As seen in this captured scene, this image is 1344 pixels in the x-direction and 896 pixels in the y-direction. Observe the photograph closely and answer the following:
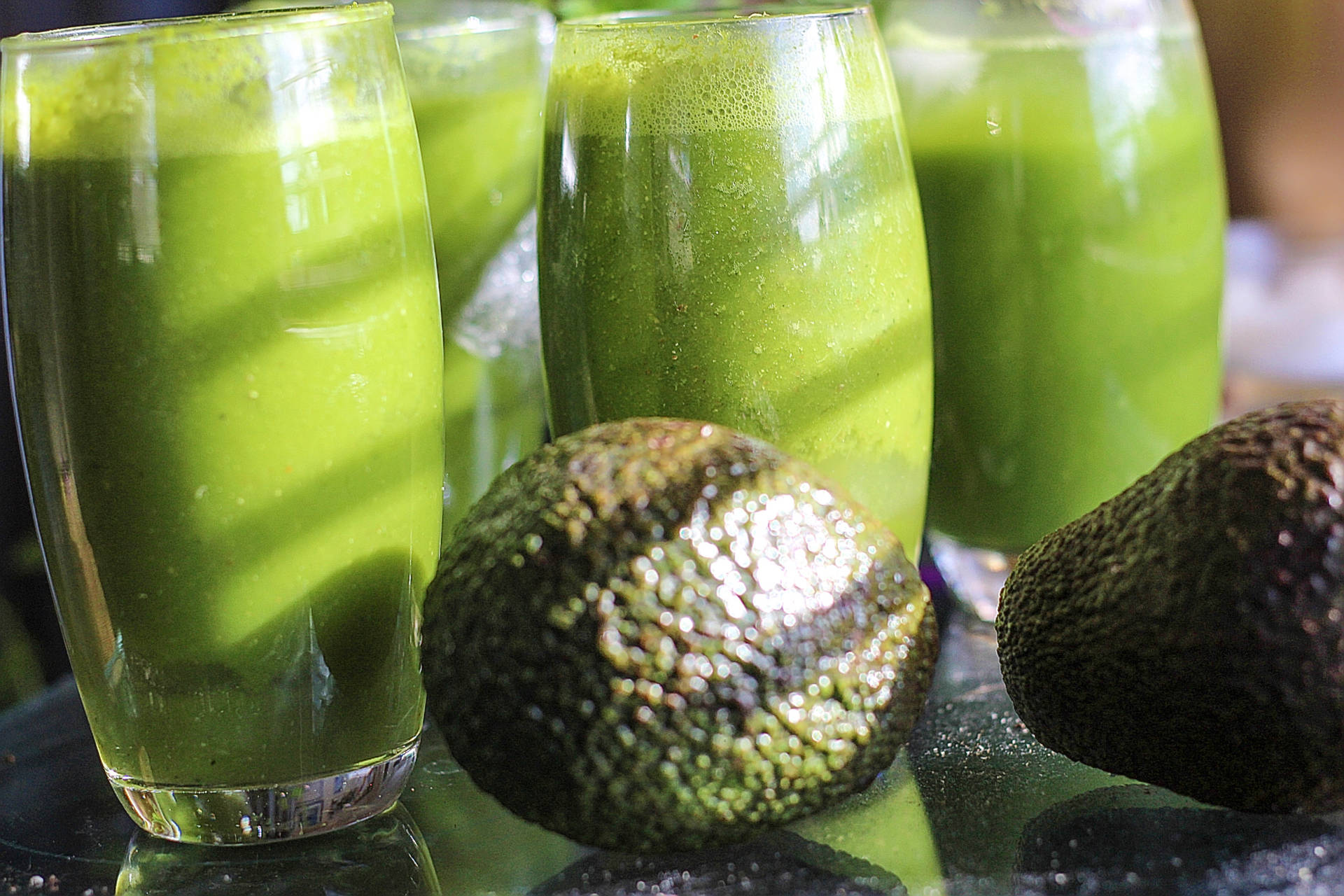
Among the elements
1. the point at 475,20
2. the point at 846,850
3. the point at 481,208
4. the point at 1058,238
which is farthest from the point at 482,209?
the point at 846,850

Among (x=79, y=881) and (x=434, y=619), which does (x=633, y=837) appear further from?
(x=79, y=881)

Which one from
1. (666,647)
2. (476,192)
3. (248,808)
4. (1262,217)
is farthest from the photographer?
(1262,217)

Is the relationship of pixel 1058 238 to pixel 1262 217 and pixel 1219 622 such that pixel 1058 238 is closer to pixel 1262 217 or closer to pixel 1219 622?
pixel 1219 622

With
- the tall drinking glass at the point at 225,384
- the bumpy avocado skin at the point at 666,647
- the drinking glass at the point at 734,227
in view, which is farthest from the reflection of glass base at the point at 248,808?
the drinking glass at the point at 734,227

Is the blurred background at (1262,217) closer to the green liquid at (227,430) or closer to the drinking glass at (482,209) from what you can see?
the drinking glass at (482,209)

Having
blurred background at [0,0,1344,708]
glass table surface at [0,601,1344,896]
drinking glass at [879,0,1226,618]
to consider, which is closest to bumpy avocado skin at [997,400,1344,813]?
glass table surface at [0,601,1344,896]

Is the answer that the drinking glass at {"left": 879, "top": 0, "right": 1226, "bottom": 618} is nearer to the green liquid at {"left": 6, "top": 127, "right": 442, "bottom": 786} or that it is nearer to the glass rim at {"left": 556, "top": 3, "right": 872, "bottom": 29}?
the glass rim at {"left": 556, "top": 3, "right": 872, "bottom": 29}
